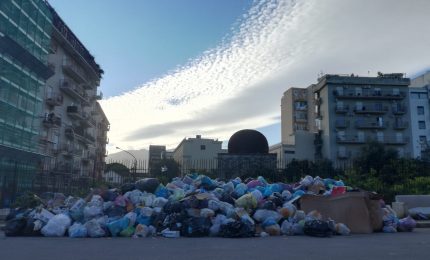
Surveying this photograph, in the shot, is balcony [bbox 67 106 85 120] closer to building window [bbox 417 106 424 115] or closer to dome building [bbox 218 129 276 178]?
dome building [bbox 218 129 276 178]

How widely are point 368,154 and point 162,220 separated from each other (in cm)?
2606

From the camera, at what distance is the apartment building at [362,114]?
59.6 m

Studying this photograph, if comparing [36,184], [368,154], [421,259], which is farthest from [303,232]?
[368,154]

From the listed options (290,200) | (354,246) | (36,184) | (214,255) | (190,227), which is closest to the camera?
(214,255)

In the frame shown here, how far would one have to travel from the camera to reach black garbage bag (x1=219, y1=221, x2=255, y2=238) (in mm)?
9102

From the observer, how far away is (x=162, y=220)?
9.97m

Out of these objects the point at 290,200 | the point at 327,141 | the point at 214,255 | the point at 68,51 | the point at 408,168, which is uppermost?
the point at 68,51

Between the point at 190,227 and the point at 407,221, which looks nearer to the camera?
the point at 190,227

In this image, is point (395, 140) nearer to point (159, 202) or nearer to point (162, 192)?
point (162, 192)

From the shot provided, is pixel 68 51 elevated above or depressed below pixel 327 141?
above

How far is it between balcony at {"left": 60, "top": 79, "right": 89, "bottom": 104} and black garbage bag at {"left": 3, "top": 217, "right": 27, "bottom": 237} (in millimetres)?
36427

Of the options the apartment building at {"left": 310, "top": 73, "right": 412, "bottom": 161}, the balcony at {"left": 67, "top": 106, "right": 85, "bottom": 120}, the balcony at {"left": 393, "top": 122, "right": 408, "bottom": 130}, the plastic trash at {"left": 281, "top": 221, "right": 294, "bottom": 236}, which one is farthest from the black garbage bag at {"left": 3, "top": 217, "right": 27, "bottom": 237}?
the balcony at {"left": 393, "top": 122, "right": 408, "bottom": 130}

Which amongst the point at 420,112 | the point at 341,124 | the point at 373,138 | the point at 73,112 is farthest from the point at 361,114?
the point at 73,112

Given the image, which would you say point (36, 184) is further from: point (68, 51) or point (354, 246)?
point (68, 51)
